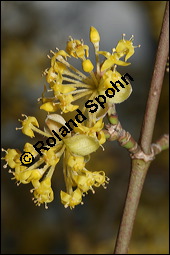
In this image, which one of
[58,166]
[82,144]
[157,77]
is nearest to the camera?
[82,144]

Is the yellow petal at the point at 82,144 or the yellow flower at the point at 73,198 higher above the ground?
the yellow petal at the point at 82,144

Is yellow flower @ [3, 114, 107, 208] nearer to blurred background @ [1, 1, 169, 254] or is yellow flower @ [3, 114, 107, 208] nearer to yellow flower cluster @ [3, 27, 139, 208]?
yellow flower cluster @ [3, 27, 139, 208]

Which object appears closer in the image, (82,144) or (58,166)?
(82,144)

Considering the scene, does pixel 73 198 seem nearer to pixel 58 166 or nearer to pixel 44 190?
pixel 44 190

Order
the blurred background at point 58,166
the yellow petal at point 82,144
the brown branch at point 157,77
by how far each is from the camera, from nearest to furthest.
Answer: the yellow petal at point 82,144, the brown branch at point 157,77, the blurred background at point 58,166

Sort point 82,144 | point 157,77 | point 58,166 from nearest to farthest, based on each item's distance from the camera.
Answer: point 82,144 → point 157,77 → point 58,166

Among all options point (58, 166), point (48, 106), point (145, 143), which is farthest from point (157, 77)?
point (58, 166)

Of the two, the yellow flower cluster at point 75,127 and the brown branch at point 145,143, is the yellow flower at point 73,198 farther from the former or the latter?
the brown branch at point 145,143

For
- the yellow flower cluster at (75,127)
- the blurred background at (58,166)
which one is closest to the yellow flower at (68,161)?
the yellow flower cluster at (75,127)

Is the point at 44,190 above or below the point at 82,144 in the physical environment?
below
